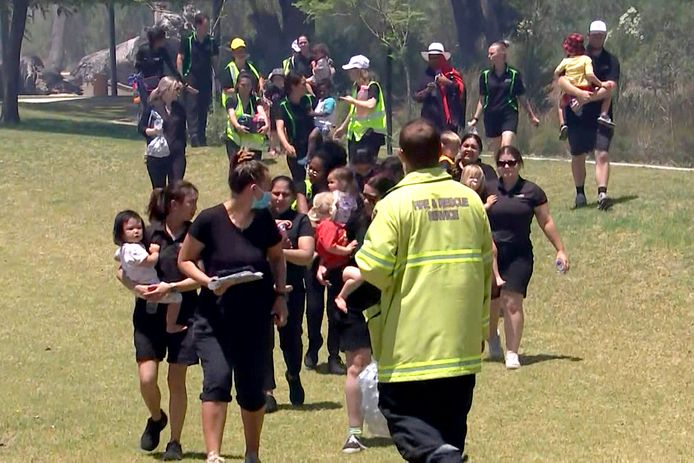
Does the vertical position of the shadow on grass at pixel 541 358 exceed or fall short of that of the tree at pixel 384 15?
it falls short

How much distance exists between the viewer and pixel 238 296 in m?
7.74

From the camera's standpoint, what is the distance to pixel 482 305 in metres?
6.34

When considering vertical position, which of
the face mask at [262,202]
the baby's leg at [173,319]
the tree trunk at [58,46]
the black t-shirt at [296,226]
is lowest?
the tree trunk at [58,46]

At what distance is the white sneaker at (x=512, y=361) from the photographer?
11.2 m

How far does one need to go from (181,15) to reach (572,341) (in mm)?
33065

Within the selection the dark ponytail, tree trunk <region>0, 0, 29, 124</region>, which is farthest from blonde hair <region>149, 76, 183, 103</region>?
tree trunk <region>0, 0, 29, 124</region>

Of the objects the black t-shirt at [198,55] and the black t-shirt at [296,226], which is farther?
the black t-shirt at [198,55]

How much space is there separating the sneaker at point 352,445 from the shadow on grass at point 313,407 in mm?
1335

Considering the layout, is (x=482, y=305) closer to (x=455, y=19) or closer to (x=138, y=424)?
(x=138, y=424)

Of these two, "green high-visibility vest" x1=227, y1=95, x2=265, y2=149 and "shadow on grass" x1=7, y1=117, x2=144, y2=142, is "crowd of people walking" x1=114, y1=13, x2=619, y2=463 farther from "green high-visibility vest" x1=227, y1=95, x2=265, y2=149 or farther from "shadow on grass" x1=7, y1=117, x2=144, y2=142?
"shadow on grass" x1=7, y1=117, x2=144, y2=142

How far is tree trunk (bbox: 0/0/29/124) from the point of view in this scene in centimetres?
2981

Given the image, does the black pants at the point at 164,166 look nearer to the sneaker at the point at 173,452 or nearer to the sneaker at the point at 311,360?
the sneaker at the point at 311,360

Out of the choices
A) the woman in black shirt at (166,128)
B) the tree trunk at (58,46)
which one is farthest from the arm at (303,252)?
the tree trunk at (58,46)

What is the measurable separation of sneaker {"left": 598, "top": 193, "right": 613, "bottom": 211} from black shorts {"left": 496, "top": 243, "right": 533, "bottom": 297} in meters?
4.71
